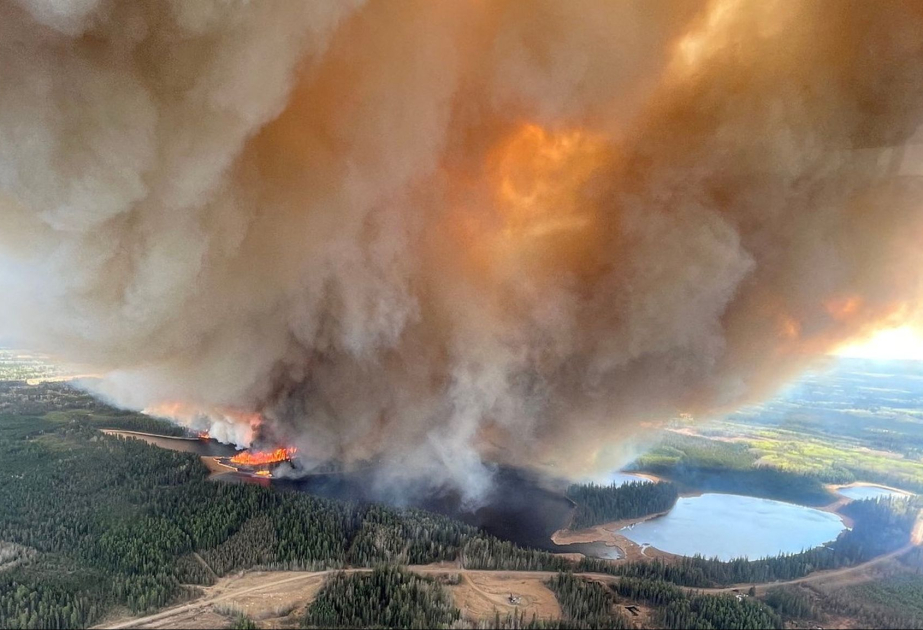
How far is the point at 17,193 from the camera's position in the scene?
41.8ft

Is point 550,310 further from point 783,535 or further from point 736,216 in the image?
point 783,535

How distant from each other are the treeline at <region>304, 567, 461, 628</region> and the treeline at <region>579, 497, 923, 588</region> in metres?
4.51

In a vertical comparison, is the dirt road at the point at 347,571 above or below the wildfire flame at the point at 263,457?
below

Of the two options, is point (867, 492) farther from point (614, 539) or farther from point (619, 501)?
point (619, 501)

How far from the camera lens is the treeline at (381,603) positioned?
11.6 metres

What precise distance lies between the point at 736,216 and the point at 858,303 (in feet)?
13.9

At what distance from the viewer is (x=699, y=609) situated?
484 inches

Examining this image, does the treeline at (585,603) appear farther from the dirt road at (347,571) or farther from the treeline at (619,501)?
the treeline at (619,501)

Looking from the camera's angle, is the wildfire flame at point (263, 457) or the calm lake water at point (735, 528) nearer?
the calm lake water at point (735, 528)

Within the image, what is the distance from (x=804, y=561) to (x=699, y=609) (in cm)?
387

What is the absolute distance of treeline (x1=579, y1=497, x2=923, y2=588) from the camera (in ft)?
45.8

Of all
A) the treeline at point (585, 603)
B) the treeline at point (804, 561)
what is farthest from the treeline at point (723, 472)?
the treeline at point (585, 603)

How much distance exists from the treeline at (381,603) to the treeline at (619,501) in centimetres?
846

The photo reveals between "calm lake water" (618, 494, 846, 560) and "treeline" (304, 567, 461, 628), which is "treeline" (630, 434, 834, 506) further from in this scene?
"treeline" (304, 567, 461, 628)
